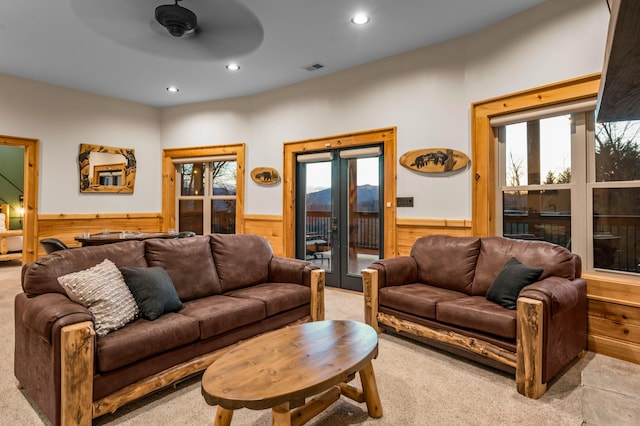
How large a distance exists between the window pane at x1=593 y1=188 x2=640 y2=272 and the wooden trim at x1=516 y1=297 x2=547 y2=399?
1418mm

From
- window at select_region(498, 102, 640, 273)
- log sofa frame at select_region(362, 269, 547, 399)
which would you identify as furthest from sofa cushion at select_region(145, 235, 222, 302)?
window at select_region(498, 102, 640, 273)

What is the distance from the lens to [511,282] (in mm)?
2672

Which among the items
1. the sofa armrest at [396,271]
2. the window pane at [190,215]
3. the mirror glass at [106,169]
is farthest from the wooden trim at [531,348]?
the mirror glass at [106,169]

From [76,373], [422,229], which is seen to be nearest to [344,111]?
[422,229]

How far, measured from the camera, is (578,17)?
10.1 ft

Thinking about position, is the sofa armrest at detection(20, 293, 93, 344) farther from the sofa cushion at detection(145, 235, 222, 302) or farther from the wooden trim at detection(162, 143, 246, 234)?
the wooden trim at detection(162, 143, 246, 234)

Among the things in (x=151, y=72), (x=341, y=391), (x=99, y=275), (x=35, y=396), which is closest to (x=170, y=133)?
(x=151, y=72)

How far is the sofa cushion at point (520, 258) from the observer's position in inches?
109

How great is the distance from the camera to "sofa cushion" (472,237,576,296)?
2758 millimetres

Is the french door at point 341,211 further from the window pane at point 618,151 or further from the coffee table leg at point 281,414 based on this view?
the coffee table leg at point 281,414

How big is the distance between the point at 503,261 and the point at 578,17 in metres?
2.26

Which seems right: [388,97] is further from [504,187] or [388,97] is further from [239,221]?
[239,221]

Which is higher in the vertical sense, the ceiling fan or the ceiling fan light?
the ceiling fan

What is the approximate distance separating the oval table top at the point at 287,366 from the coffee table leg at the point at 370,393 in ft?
0.58
